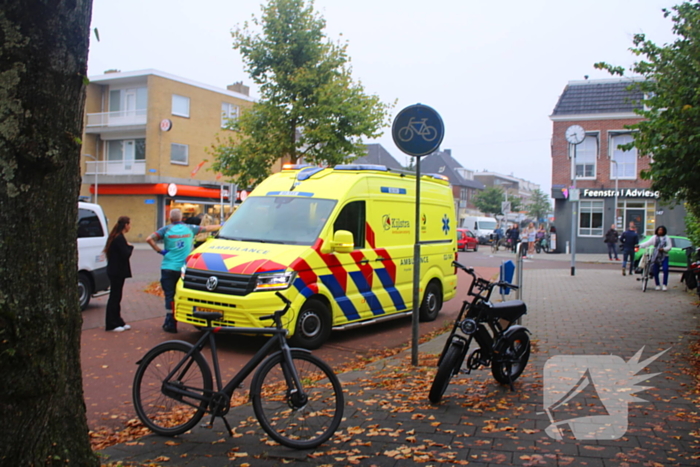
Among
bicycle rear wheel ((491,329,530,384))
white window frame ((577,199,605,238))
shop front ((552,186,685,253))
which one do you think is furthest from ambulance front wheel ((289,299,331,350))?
white window frame ((577,199,605,238))

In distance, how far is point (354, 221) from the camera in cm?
894

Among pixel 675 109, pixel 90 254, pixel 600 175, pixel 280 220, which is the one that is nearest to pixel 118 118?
pixel 600 175

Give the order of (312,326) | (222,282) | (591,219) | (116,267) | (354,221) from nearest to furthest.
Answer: (222,282) < (312,326) < (354,221) < (116,267) < (591,219)

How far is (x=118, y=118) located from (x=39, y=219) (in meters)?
40.3

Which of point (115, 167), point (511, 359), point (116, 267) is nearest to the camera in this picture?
point (511, 359)

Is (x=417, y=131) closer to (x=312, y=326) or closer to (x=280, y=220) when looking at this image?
(x=280, y=220)

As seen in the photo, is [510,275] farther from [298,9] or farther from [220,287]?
[298,9]

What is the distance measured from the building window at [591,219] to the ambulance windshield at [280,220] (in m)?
31.5

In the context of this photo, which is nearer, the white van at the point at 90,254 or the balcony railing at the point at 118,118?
the white van at the point at 90,254

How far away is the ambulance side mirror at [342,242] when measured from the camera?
26.6 feet

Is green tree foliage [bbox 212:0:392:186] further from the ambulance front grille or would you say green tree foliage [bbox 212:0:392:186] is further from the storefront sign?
the storefront sign

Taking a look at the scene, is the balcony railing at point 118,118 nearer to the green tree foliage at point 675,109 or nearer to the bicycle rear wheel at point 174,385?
the green tree foliage at point 675,109

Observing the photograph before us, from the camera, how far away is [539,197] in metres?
102

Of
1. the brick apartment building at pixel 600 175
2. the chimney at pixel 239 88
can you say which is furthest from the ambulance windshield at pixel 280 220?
the chimney at pixel 239 88
